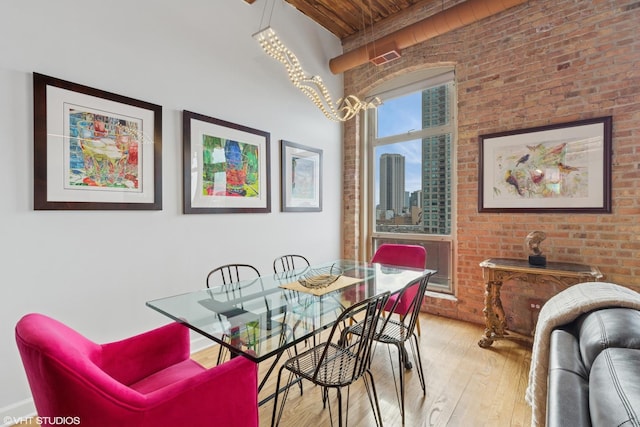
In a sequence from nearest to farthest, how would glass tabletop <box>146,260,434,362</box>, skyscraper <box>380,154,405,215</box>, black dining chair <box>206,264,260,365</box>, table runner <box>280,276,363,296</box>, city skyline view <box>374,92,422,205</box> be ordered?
glass tabletop <box>146,260,434,362</box> → table runner <box>280,276,363,296</box> → black dining chair <box>206,264,260,365</box> → city skyline view <box>374,92,422,205</box> → skyscraper <box>380,154,405,215</box>

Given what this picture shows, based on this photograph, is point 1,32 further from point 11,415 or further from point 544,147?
point 544,147

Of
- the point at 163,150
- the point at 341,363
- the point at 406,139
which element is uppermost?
the point at 406,139

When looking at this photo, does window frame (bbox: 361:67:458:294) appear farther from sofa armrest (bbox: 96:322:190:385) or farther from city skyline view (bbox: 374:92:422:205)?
sofa armrest (bbox: 96:322:190:385)

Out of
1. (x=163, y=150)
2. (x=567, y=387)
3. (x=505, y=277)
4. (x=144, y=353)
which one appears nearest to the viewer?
(x=567, y=387)

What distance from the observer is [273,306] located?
1.84m

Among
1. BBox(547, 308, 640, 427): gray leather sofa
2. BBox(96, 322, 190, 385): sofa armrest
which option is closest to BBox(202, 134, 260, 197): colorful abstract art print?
BBox(96, 322, 190, 385): sofa armrest

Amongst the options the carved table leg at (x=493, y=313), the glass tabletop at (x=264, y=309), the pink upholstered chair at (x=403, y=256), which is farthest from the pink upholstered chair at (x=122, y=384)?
the carved table leg at (x=493, y=313)

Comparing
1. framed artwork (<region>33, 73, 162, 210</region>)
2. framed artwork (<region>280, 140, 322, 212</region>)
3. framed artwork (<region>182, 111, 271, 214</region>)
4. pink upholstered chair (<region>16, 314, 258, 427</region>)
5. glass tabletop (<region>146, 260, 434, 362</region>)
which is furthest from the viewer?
framed artwork (<region>280, 140, 322, 212</region>)

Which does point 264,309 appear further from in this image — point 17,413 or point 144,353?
point 17,413

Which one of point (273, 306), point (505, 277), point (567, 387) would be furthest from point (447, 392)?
point (567, 387)

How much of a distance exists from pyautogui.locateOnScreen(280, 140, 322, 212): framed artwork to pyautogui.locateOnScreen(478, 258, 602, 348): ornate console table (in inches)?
81.6

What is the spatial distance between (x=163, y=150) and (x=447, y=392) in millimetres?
2851

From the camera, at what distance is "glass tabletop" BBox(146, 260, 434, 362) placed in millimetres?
1406

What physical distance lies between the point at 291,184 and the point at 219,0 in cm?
195
